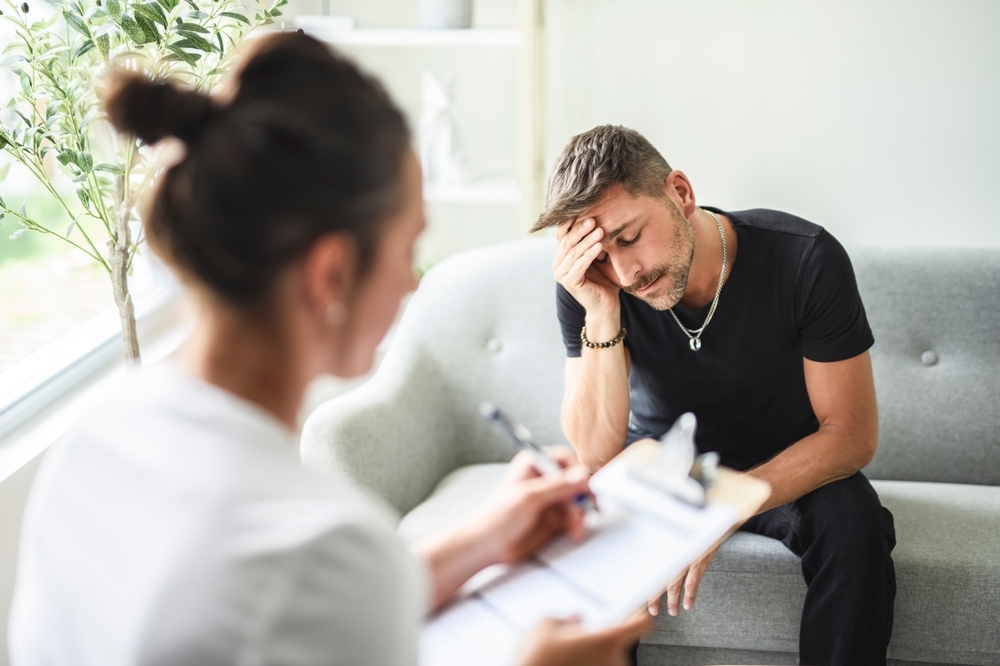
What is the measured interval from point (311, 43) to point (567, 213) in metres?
0.78

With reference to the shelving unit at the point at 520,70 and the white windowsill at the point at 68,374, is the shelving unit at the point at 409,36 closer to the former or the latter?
the shelving unit at the point at 520,70

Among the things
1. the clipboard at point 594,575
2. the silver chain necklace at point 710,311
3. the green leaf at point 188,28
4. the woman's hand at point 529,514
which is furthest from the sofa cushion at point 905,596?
the green leaf at point 188,28

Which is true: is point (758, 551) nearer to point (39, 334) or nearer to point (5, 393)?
point (5, 393)

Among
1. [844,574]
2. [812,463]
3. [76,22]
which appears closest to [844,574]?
[844,574]

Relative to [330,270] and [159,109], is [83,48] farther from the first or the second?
[330,270]

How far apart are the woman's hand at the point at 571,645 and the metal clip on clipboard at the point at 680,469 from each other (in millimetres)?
222

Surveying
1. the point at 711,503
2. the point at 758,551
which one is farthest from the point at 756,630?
the point at 711,503

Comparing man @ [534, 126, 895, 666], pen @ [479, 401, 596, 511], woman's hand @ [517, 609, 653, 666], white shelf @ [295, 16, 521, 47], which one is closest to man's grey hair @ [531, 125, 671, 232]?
man @ [534, 126, 895, 666]

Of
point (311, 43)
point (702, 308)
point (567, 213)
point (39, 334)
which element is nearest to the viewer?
point (311, 43)

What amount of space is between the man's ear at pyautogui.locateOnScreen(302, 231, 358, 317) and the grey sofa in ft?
3.14

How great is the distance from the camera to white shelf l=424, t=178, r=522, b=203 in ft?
7.09

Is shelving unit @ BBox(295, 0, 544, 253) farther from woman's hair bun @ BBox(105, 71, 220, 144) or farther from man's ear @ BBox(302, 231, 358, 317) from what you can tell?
man's ear @ BBox(302, 231, 358, 317)

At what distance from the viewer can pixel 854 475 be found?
5.01 feet

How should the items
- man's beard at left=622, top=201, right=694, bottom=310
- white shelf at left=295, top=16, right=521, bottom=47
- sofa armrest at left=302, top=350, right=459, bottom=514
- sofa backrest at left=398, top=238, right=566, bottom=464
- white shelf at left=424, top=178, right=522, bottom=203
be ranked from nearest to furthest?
man's beard at left=622, top=201, right=694, bottom=310 < sofa armrest at left=302, top=350, right=459, bottom=514 < sofa backrest at left=398, top=238, right=566, bottom=464 < white shelf at left=295, top=16, right=521, bottom=47 < white shelf at left=424, top=178, right=522, bottom=203
